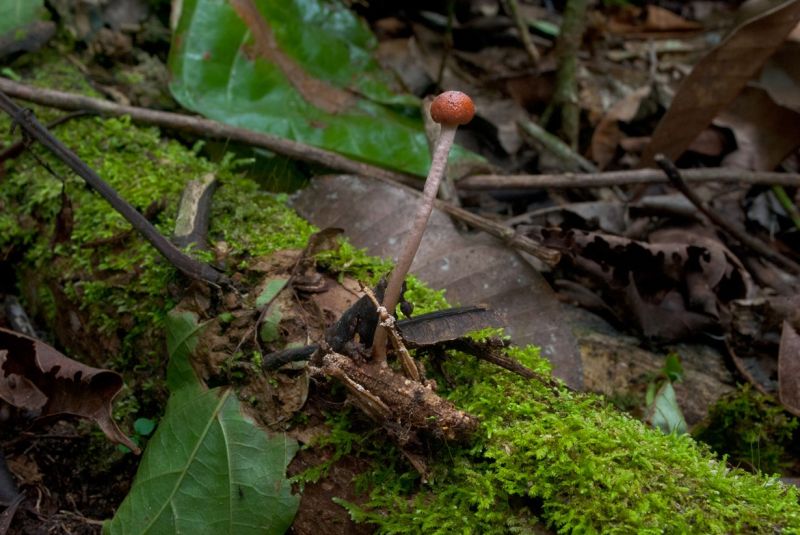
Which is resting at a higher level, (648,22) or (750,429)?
(648,22)

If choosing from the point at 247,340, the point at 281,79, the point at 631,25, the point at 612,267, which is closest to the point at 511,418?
the point at 247,340

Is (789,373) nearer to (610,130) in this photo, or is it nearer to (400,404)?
(400,404)

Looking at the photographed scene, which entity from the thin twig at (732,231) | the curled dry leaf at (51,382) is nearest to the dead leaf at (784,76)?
the thin twig at (732,231)

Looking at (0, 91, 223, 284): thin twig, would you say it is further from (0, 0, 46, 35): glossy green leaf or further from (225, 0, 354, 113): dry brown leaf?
(225, 0, 354, 113): dry brown leaf

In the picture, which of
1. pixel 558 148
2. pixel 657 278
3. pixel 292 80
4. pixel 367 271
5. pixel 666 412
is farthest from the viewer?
pixel 558 148

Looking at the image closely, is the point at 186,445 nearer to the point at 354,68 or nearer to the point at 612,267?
the point at 612,267

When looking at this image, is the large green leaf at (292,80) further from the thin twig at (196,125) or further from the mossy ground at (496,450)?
the mossy ground at (496,450)

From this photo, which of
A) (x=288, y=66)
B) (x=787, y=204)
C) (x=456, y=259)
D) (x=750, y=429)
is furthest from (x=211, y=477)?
(x=787, y=204)
